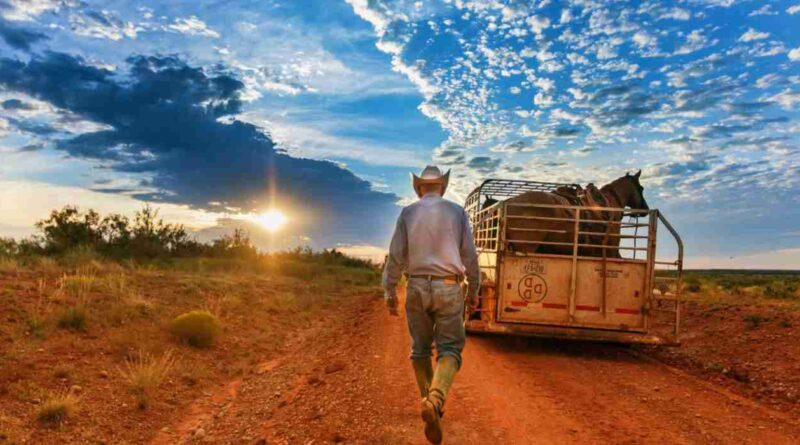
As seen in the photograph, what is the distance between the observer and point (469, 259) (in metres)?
5.57

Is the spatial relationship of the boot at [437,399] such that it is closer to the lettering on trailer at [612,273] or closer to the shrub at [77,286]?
the lettering on trailer at [612,273]

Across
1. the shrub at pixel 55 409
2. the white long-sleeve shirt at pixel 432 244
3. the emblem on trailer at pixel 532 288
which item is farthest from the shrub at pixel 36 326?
the emblem on trailer at pixel 532 288

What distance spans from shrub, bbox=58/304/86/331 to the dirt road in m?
3.29

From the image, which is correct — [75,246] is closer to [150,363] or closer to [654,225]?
[150,363]

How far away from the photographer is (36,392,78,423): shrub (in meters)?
6.78

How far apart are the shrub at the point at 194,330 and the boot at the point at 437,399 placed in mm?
7392

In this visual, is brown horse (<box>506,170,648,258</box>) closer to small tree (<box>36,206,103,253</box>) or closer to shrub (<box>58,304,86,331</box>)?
shrub (<box>58,304,86,331</box>)

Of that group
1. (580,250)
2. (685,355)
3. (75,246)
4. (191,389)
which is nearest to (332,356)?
(191,389)

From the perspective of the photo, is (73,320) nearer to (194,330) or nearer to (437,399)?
(194,330)

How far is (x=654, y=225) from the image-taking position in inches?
400

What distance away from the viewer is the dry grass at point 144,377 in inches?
314

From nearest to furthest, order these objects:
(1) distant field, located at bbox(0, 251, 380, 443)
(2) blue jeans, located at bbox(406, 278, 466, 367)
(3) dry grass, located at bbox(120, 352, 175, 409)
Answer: (2) blue jeans, located at bbox(406, 278, 466, 367)
(1) distant field, located at bbox(0, 251, 380, 443)
(3) dry grass, located at bbox(120, 352, 175, 409)

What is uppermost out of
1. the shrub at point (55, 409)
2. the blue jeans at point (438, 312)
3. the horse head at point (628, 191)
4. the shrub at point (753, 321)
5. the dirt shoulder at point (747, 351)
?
the horse head at point (628, 191)

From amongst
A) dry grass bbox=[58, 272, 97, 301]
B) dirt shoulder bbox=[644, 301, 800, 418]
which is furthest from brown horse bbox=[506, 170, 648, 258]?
dry grass bbox=[58, 272, 97, 301]
